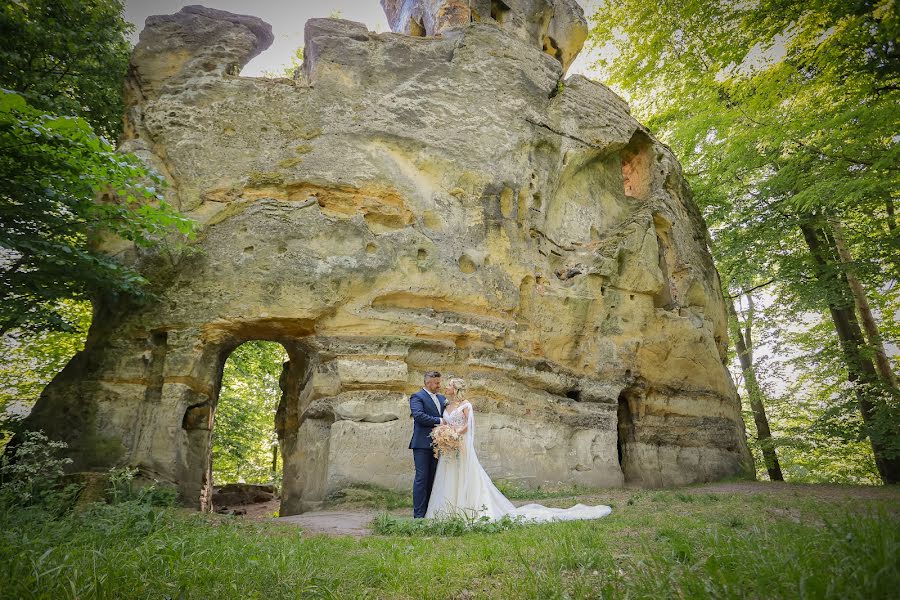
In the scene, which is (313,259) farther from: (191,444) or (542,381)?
(542,381)

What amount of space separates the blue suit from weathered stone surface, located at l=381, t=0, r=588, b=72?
988cm

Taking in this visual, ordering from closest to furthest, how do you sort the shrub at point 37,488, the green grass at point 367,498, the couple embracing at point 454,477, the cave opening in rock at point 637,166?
the shrub at point 37,488 < the couple embracing at point 454,477 < the green grass at point 367,498 < the cave opening in rock at point 637,166

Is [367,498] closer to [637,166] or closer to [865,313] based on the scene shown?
[865,313]

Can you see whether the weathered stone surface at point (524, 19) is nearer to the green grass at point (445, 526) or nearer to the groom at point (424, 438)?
the groom at point (424, 438)

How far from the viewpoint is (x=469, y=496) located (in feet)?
20.6

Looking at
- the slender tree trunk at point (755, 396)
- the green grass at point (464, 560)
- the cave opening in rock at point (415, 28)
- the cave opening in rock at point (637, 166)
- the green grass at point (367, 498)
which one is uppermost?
the cave opening in rock at point (415, 28)

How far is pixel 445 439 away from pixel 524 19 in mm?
11919

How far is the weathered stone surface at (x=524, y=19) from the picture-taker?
1377 cm

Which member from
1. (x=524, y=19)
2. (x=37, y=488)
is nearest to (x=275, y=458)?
(x=37, y=488)

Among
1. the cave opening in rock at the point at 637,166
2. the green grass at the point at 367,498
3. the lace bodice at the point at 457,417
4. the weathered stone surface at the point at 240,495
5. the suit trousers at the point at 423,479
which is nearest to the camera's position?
the suit trousers at the point at 423,479

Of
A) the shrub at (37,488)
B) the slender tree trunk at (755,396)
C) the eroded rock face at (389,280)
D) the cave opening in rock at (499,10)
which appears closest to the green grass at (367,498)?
the eroded rock face at (389,280)

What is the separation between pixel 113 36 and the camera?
1192 cm

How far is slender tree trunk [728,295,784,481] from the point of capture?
13500 millimetres

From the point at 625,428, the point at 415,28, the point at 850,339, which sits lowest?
the point at 625,428
